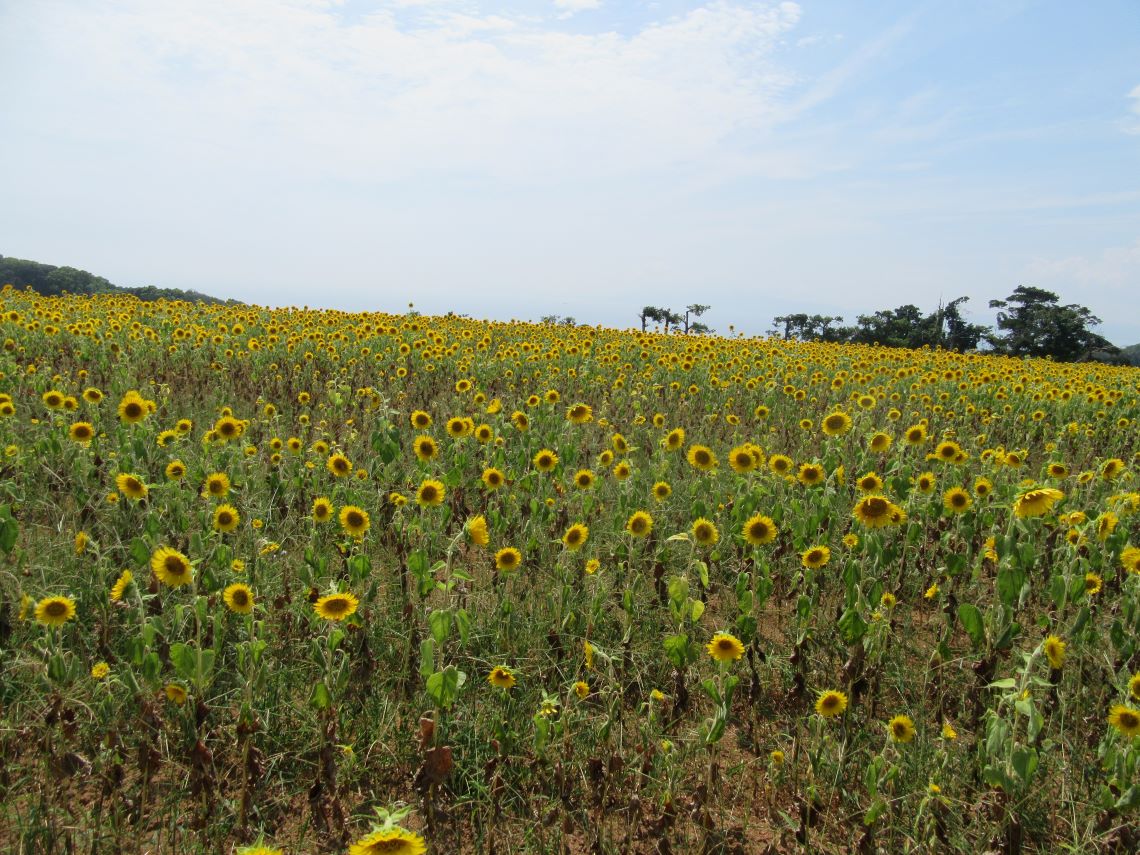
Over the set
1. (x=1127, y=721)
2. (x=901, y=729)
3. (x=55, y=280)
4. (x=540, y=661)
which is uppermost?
(x=55, y=280)

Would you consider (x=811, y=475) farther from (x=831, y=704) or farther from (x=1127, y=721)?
(x=1127, y=721)

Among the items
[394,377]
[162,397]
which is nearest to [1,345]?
[162,397]

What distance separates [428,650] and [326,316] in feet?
41.6

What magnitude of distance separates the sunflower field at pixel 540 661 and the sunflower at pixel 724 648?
11 mm

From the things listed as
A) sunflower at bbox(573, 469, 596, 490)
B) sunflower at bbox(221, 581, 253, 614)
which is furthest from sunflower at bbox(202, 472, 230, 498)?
sunflower at bbox(573, 469, 596, 490)

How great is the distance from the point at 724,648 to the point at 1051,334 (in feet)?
141

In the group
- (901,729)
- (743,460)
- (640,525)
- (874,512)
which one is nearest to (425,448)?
(640,525)

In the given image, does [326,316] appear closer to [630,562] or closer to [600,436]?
[600,436]

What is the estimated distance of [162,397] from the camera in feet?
19.2

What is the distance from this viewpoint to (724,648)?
97.0 inches

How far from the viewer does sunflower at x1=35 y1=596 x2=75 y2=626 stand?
92.4 inches

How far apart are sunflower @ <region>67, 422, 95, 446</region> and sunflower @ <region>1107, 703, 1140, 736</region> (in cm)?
532

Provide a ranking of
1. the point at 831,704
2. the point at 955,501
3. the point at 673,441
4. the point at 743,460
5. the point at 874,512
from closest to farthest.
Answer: the point at 831,704 → the point at 874,512 → the point at 955,501 → the point at 743,460 → the point at 673,441

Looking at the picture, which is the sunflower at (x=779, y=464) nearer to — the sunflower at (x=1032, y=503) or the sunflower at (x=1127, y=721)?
the sunflower at (x=1032, y=503)
